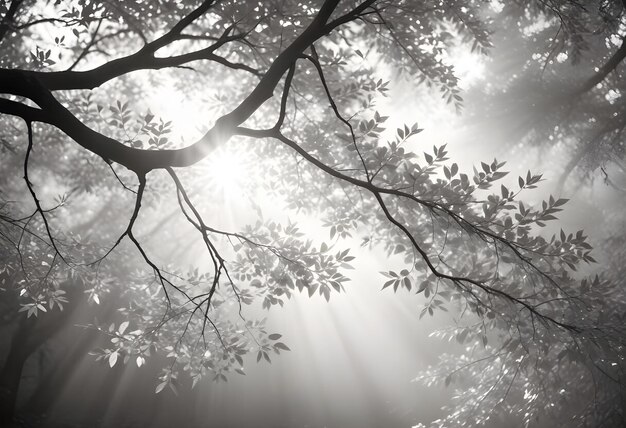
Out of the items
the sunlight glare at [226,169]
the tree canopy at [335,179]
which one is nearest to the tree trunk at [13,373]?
the tree canopy at [335,179]

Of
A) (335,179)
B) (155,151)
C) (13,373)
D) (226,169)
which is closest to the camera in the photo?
(155,151)

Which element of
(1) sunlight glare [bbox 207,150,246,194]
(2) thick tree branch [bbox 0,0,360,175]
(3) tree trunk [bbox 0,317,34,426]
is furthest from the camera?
(3) tree trunk [bbox 0,317,34,426]

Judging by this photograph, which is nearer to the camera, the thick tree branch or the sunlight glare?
the thick tree branch

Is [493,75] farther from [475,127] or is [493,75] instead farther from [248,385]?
[248,385]

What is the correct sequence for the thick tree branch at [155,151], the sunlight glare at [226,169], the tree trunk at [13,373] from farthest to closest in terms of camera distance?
the tree trunk at [13,373]
the sunlight glare at [226,169]
the thick tree branch at [155,151]

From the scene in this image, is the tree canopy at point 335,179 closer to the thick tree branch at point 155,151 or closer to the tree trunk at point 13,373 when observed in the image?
the thick tree branch at point 155,151

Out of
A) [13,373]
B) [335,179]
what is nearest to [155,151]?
[335,179]

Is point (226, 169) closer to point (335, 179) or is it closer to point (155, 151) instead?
point (335, 179)

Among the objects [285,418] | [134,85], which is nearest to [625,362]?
[134,85]

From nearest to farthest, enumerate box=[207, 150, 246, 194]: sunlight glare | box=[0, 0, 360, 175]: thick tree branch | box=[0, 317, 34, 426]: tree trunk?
box=[0, 0, 360, 175]: thick tree branch, box=[207, 150, 246, 194]: sunlight glare, box=[0, 317, 34, 426]: tree trunk

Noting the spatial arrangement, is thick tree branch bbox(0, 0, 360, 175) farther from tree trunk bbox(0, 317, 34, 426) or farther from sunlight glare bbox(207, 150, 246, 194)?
tree trunk bbox(0, 317, 34, 426)

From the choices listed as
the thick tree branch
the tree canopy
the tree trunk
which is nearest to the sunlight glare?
the tree canopy

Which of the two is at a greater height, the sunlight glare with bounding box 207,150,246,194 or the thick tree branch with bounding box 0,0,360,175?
the sunlight glare with bounding box 207,150,246,194

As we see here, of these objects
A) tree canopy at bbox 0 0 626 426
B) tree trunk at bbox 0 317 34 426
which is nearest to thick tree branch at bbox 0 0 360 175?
tree canopy at bbox 0 0 626 426
